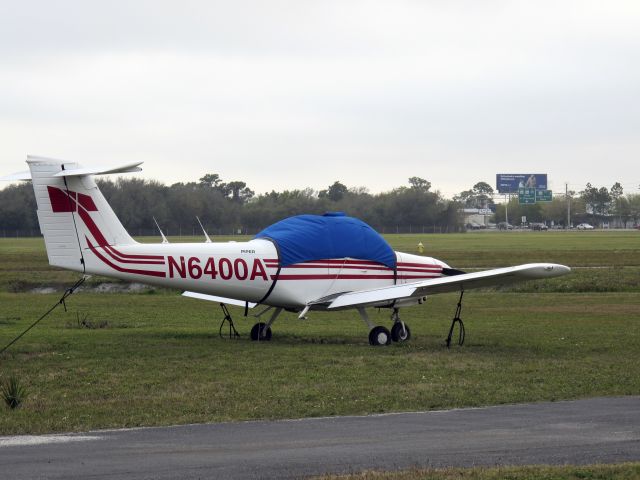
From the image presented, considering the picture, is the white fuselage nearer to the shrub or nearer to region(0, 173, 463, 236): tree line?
the shrub

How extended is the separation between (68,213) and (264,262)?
13.1 feet

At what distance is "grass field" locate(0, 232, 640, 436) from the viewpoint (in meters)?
14.3

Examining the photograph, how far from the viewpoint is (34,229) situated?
9994cm

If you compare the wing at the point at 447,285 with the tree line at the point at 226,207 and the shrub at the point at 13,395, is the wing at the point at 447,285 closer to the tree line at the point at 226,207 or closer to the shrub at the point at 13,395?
the shrub at the point at 13,395

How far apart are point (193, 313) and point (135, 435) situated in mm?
19404

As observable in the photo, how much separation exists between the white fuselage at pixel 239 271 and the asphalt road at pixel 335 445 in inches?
320

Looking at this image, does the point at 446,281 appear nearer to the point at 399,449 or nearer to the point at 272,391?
the point at 272,391

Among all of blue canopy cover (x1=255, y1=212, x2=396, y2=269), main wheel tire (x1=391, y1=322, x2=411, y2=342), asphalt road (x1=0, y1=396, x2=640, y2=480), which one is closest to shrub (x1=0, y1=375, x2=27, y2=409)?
asphalt road (x1=0, y1=396, x2=640, y2=480)

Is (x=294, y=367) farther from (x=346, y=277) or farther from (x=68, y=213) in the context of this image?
(x=68, y=213)

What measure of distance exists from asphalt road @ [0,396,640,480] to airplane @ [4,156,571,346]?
277 inches

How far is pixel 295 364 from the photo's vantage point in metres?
18.4

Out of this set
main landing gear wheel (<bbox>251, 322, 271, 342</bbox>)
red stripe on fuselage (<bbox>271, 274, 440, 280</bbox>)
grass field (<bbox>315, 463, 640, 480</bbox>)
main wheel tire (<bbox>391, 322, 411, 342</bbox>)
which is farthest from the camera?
main landing gear wheel (<bbox>251, 322, 271, 342</bbox>)

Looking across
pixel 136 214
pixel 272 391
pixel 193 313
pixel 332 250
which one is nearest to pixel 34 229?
pixel 136 214

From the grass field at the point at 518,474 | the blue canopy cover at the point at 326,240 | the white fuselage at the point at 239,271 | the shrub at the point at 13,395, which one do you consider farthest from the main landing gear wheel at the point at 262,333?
the grass field at the point at 518,474
